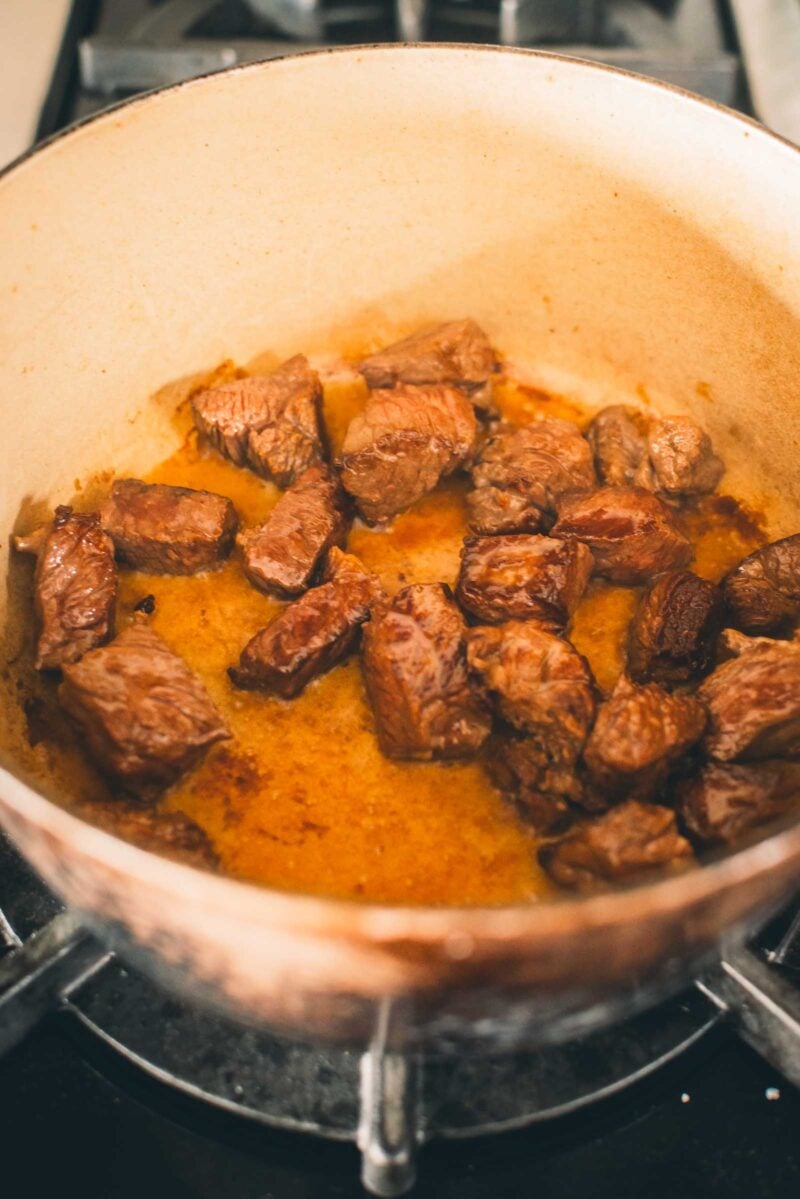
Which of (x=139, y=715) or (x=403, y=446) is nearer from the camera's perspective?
(x=139, y=715)

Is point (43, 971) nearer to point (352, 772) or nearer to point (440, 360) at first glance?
point (352, 772)

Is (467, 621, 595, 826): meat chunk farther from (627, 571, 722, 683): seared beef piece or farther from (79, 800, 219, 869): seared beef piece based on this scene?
(79, 800, 219, 869): seared beef piece

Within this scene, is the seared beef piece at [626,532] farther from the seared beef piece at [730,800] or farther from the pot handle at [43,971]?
the pot handle at [43,971]

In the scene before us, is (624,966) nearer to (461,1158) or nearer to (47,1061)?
(461,1158)

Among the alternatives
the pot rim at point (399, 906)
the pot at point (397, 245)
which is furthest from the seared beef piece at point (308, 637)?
the pot rim at point (399, 906)

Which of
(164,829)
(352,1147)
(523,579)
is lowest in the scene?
(352,1147)

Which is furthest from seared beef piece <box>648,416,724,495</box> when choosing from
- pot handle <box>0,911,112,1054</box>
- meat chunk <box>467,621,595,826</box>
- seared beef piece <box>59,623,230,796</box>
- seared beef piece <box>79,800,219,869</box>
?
pot handle <box>0,911,112,1054</box>

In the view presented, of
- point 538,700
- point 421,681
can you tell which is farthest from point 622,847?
point 421,681
